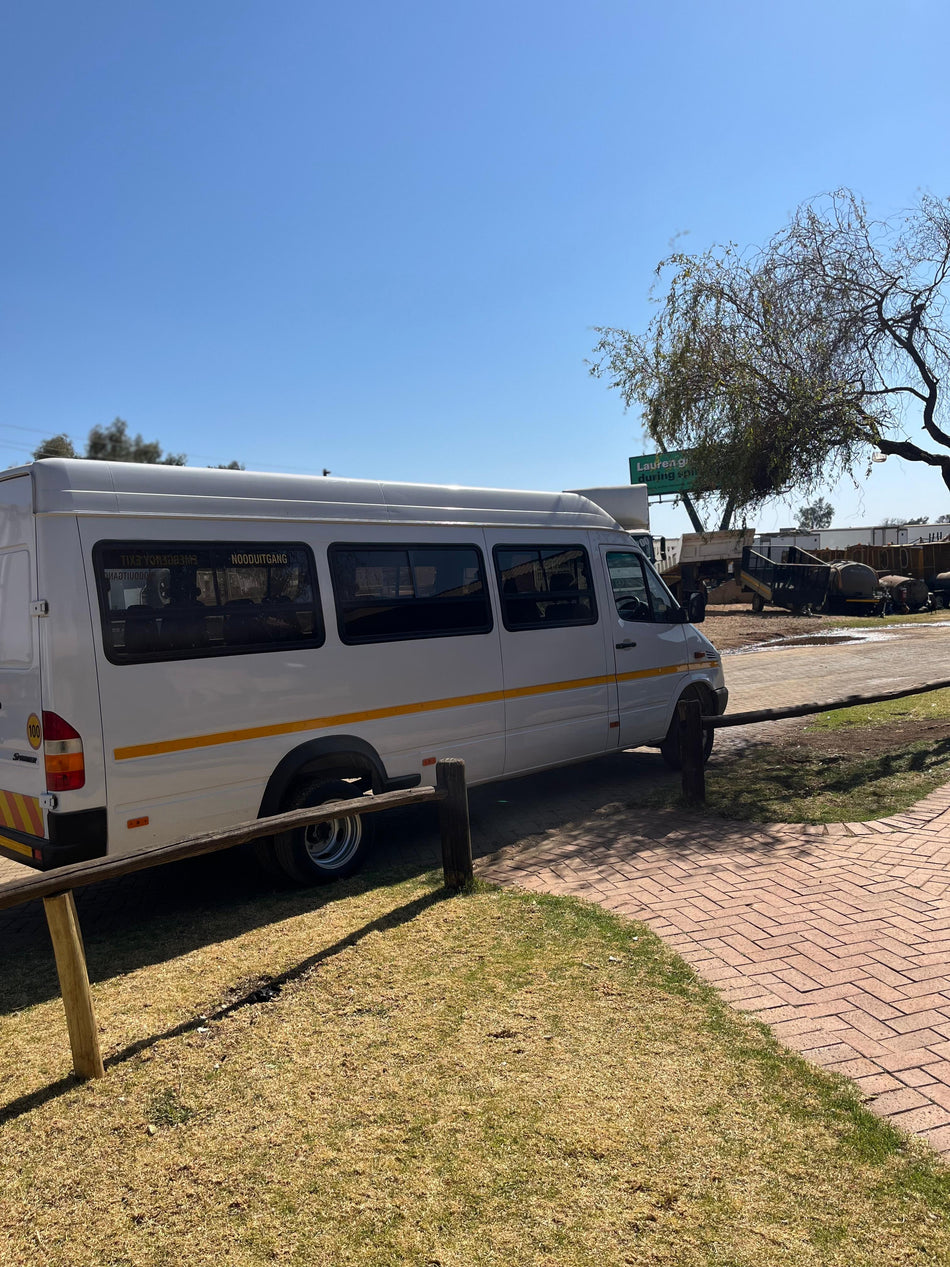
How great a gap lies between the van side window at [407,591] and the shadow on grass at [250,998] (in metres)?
1.78

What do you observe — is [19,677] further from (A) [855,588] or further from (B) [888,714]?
(A) [855,588]

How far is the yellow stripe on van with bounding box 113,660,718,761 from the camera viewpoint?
5.06m

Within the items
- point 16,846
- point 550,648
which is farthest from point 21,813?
point 550,648

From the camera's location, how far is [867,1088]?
325cm

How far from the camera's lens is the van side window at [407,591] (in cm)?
598

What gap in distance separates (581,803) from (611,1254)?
5250 millimetres

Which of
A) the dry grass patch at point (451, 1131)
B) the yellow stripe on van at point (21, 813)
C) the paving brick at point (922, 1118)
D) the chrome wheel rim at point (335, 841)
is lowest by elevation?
the paving brick at point (922, 1118)

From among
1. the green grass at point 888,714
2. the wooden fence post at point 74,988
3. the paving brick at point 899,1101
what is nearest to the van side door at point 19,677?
the wooden fence post at point 74,988

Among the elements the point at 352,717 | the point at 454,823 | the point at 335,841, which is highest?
the point at 352,717

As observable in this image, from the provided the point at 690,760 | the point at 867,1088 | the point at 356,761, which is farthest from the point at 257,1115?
the point at 690,760

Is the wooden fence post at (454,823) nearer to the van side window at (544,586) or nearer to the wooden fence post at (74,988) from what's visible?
the van side window at (544,586)

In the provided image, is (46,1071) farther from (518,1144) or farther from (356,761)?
(356,761)

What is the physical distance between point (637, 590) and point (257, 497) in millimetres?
3783

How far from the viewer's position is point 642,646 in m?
8.05
